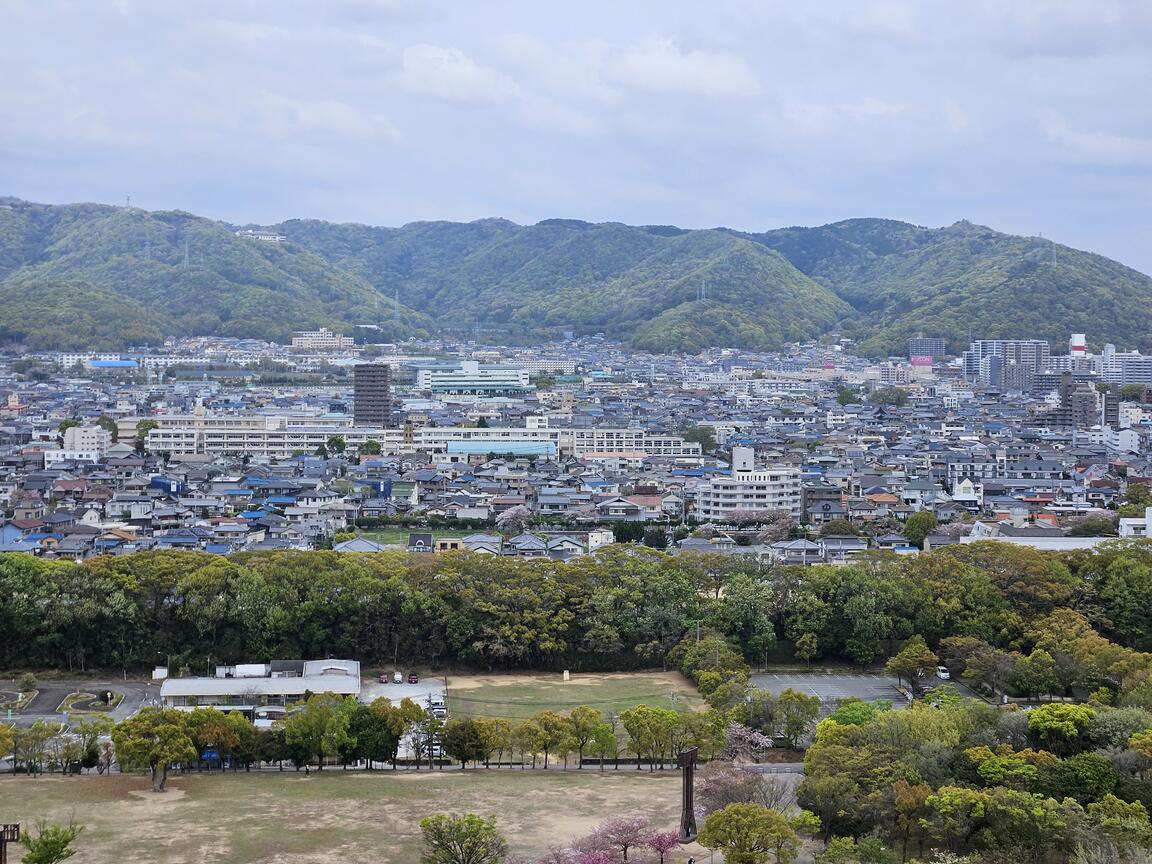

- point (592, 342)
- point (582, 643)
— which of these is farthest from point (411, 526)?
point (592, 342)

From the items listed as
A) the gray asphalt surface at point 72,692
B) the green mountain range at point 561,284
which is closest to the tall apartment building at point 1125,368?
the green mountain range at point 561,284

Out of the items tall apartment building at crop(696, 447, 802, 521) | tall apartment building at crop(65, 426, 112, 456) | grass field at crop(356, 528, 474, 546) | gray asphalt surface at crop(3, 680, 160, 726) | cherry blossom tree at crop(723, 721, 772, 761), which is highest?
tall apartment building at crop(65, 426, 112, 456)

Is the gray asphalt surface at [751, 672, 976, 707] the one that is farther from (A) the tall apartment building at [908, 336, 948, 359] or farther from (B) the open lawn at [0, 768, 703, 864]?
(A) the tall apartment building at [908, 336, 948, 359]

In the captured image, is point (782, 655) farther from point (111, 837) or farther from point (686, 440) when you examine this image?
point (686, 440)

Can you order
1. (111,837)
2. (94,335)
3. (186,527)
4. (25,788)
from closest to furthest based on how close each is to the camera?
(111,837) → (25,788) → (186,527) → (94,335)

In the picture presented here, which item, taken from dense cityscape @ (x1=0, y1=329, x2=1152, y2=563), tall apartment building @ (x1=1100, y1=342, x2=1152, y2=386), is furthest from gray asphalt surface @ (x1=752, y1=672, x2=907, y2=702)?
tall apartment building @ (x1=1100, y1=342, x2=1152, y2=386)

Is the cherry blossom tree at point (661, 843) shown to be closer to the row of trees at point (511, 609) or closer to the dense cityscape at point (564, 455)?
the row of trees at point (511, 609)
